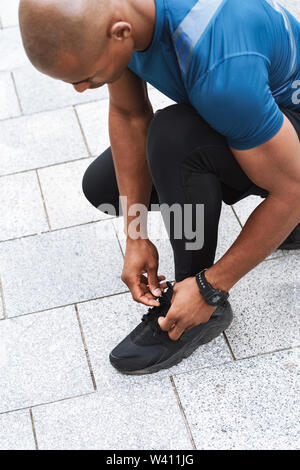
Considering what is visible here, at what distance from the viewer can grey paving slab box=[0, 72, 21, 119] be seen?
12.0ft

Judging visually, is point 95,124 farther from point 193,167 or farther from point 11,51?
point 193,167

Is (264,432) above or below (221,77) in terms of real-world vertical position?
below

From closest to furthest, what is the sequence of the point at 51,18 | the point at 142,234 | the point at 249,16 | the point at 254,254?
1. the point at 51,18
2. the point at 249,16
3. the point at 254,254
4. the point at 142,234

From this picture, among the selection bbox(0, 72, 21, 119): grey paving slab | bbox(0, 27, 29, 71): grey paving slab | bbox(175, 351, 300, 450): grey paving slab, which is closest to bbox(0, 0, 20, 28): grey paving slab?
bbox(0, 27, 29, 71): grey paving slab

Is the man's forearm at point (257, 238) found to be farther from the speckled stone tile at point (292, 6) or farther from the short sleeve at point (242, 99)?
the speckled stone tile at point (292, 6)

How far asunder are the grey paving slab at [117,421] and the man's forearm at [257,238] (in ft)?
1.63

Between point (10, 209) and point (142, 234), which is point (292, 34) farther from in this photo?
point (10, 209)

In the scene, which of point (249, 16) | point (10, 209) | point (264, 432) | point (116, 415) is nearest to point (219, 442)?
point (264, 432)

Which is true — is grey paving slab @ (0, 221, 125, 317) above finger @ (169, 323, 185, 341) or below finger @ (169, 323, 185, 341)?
below

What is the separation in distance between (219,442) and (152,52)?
4.11ft

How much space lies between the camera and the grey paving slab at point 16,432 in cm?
224

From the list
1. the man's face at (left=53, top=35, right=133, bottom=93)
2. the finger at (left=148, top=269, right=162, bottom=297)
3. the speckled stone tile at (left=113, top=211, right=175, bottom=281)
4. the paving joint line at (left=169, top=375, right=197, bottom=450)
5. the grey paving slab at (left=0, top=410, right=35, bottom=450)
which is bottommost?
the grey paving slab at (left=0, top=410, right=35, bottom=450)

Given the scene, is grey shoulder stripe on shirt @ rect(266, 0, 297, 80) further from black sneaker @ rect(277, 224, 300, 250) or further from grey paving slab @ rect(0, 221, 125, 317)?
grey paving slab @ rect(0, 221, 125, 317)

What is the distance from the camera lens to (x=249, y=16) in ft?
5.79
